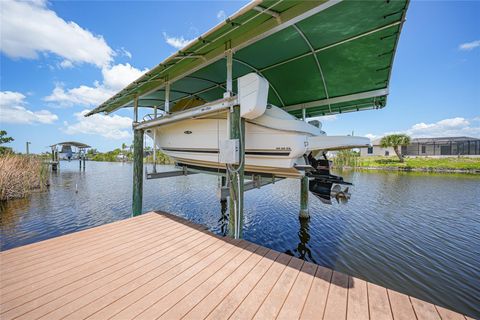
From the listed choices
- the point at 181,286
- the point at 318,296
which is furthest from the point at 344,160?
the point at 181,286

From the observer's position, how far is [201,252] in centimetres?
295

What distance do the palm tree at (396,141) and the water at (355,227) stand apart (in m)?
29.5

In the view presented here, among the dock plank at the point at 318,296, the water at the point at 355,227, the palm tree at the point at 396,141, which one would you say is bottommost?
the water at the point at 355,227

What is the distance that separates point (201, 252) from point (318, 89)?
5015mm

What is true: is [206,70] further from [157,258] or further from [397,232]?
[397,232]

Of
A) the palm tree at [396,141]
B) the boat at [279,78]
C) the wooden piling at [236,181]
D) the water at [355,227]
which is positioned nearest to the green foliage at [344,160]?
the palm tree at [396,141]

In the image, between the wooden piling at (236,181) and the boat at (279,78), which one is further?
the wooden piling at (236,181)

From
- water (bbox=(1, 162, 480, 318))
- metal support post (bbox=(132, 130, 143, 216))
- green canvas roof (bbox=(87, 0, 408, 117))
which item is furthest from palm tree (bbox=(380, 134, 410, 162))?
metal support post (bbox=(132, 130, 143, 216))

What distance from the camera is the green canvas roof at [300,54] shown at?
8.83 ft

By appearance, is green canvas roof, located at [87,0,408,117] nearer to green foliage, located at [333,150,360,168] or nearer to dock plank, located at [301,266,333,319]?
dock plank, located at [301,266,333,319]

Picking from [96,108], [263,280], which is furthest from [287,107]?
[96,108]

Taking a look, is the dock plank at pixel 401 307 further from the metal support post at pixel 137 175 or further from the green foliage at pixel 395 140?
the green foliage at pixel 395 140

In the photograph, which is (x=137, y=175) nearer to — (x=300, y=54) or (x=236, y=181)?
(x=236, y=181)

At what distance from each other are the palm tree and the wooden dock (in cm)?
4410
